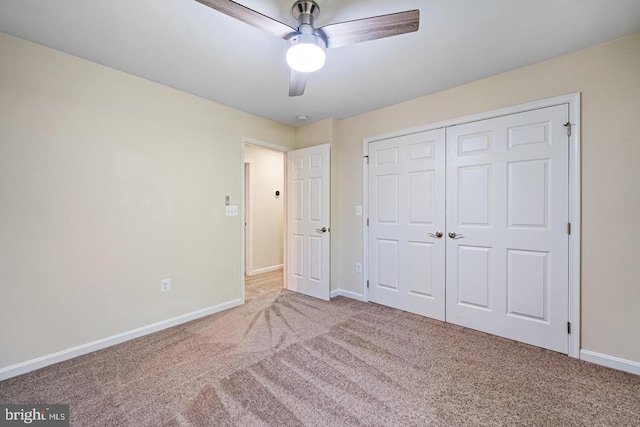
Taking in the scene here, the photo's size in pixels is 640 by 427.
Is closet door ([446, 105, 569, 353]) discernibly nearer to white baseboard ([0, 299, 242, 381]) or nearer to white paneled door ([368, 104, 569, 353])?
white paneled door ([368, 104, 569, 353])

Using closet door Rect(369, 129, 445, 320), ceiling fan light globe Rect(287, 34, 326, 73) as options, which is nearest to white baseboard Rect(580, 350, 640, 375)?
closet door Rect(369, 129, 445, 320)

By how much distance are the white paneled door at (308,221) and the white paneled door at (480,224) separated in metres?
0.63

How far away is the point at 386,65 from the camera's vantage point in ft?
7.52

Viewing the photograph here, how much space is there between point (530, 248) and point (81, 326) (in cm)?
384

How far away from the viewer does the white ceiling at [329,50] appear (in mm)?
1646

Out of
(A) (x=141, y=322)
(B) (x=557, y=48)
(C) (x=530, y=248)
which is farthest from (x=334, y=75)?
(A) (x=141, y=322)

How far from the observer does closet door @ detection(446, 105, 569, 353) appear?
223cm

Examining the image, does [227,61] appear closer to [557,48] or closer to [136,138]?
[136,138]

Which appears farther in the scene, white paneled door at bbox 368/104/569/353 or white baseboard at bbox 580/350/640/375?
white paneled door at bbox 368/104/569/353

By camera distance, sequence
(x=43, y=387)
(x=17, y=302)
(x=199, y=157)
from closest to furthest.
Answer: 1. (x=43, y=387)
2. (x=17, y=302)
3. (x=199, y=157)

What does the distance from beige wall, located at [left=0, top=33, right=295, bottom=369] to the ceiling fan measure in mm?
1690

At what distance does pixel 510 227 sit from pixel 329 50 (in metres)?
2.19
